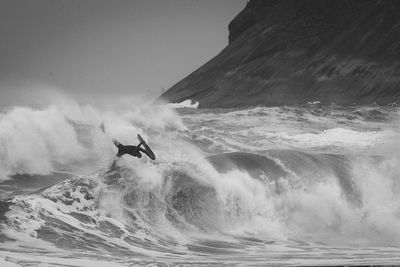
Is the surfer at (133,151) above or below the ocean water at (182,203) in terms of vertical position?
above

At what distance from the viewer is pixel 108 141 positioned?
109ft

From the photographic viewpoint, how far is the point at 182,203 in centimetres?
2234

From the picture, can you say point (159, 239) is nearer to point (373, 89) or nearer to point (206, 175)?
point (206, 175)

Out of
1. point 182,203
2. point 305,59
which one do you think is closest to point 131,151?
point 182,203

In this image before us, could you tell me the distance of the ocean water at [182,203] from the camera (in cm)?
1809

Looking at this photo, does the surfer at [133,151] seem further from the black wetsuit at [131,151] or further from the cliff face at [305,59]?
the cliff face at [305,59]

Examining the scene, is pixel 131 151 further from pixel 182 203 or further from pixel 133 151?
pixel 182 203

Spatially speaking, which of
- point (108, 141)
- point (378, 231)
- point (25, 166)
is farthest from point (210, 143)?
point (378, 231)

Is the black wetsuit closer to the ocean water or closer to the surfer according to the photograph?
the surfer

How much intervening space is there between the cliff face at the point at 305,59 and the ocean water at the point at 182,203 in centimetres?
5710

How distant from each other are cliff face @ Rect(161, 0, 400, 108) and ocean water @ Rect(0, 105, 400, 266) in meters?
57.1

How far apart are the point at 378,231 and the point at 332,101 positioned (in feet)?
226

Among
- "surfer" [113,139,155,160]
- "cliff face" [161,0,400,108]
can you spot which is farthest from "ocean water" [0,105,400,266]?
"cliff face" [161,0,400,108]

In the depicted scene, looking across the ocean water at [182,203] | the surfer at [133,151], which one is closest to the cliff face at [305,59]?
the ocean water at [182,203]
